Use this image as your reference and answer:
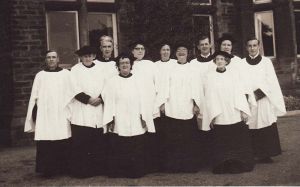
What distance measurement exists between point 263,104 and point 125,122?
2.41m

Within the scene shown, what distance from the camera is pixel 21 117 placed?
10.4 m

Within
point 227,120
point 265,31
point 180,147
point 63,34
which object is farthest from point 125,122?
point 265,31

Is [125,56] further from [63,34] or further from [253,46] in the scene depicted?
[63,34]

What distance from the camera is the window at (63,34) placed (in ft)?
36.8

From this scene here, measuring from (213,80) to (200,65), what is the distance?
578 mm

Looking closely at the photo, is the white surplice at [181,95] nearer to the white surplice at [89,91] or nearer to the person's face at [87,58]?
the white surplice at [89,91]

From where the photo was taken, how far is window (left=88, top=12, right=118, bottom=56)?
38.5 feet

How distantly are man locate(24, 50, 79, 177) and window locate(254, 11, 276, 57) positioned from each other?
8917mm

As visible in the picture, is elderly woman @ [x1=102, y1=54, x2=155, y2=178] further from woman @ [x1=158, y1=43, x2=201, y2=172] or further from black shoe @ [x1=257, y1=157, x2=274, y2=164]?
black shoe @ [x1=257, y1=157, x2=274, y2=164]

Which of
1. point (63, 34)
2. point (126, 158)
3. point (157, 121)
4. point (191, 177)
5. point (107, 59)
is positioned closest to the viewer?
point (191, 177)

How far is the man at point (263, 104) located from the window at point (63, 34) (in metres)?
5.14

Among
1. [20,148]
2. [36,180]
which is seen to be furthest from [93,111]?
[20,148]

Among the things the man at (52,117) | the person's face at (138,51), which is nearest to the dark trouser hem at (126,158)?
the man at (52,117)

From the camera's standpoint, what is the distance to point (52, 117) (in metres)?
7.34
